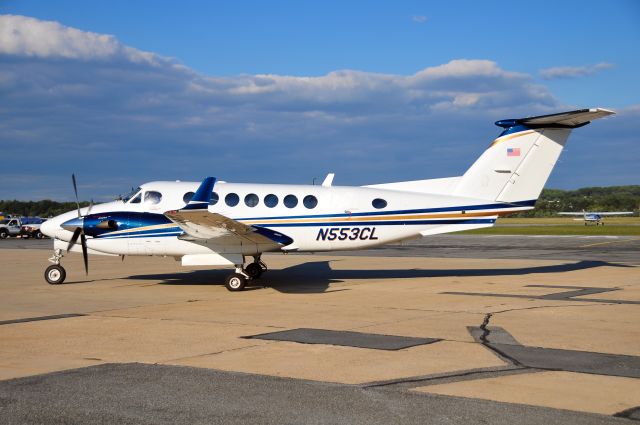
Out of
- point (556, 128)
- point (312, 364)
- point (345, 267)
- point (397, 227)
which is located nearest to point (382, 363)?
point (312, 364)

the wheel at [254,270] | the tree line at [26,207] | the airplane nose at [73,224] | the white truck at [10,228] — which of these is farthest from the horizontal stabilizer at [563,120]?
the tree line at [26,207]

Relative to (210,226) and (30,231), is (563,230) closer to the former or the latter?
(30,231)

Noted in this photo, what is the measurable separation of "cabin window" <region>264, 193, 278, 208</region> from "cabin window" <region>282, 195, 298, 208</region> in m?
0.27

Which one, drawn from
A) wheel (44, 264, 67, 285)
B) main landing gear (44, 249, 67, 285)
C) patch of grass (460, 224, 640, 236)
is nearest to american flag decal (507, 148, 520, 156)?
main landing gear (44, 249, 67, 285)

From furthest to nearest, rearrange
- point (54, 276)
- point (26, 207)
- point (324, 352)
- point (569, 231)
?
1. point (26, 207)
2. point (569, 231)
3. point (54, 276)
4. point (324, 352)

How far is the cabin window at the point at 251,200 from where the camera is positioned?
1975 centimetres

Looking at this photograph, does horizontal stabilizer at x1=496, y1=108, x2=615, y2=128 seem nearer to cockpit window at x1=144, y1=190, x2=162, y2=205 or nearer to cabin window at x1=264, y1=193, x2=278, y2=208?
cabin window at x1=264, y1=193, x2=278, y2=208

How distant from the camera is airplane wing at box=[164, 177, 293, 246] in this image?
1683 centimetres

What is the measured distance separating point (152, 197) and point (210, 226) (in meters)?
3.12

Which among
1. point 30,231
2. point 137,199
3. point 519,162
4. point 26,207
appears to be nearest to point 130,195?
point 137,199

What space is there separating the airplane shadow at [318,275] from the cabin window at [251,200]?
Answer: 2.41m

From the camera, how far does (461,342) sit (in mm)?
10750

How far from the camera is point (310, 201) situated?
19.9 metres

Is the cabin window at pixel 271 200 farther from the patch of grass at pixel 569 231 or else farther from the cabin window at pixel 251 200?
the patch of grass at pixel 569 231
